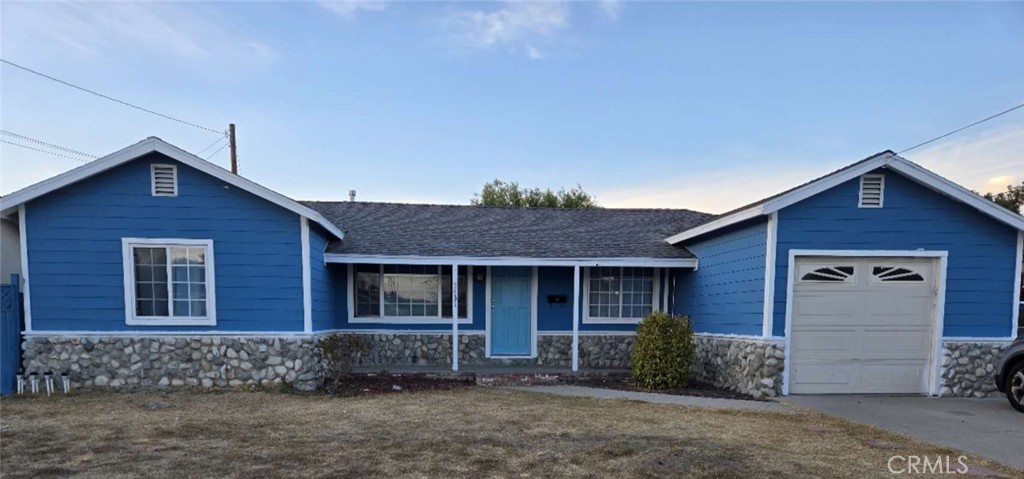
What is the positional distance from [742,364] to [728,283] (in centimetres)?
141

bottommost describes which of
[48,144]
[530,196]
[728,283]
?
[728,283]

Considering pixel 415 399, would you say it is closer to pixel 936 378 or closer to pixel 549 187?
pixel 936 378

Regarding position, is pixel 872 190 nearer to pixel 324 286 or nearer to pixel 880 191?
pixel 880 191

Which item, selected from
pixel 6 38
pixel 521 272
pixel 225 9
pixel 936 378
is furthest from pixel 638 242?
pixel 6 38

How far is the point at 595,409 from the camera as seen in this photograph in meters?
6.63

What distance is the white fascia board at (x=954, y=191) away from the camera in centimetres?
710

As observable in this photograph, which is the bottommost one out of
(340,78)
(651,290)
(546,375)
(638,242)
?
(546,375)

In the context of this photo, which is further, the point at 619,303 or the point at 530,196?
the point at 530,196

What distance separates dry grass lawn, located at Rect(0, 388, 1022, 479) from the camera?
4105mm

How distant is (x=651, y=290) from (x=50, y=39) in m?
13.4

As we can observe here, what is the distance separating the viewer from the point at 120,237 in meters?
7.45

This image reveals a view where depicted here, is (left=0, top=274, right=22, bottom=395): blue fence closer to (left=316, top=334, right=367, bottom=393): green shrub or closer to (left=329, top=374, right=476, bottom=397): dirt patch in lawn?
(left=316, top=334, right=367, bottom=393): green shrub

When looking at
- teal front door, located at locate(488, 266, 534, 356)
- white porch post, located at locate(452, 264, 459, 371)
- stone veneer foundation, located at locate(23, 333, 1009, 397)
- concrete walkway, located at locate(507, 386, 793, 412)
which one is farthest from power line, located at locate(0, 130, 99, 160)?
concrete walkway, located at locate(507, 386, 793, 412)

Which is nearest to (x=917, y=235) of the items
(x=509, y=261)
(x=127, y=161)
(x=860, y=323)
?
(x=860, y=323)
